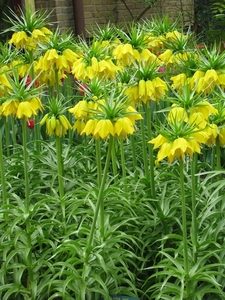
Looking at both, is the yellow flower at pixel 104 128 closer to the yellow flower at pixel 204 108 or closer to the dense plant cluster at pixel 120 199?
the dense plant cluster at pixel 120 199

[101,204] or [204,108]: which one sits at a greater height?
[204,108]

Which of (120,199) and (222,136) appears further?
(120,199)

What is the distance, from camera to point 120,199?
306cm

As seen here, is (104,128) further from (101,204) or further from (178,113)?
(101,204)

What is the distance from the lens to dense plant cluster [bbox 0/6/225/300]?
8.50 feet

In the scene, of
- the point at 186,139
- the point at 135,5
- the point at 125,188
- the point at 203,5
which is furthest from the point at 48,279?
the point at 203,5

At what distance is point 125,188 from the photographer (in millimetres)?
3223

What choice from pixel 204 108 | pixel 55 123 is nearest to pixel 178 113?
pixel 204 108

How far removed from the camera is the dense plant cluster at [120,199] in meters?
2.59

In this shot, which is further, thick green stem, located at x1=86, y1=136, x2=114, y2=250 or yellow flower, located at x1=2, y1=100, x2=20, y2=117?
yellow flower, located at x1=2, y1=100, x2=20, y2=117

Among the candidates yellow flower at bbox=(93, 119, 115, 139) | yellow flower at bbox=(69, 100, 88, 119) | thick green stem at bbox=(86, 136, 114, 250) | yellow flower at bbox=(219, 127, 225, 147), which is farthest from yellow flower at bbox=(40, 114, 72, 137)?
yellow flower at bbox=(219, 127, 225, 147)

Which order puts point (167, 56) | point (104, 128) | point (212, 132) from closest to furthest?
point (104, 128), point (212, 132), point (167, 56)

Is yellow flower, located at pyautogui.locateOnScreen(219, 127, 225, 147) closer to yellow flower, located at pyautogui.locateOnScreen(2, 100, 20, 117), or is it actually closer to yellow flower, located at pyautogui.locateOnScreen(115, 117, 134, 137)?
yellow flower, located at pyautogui.locateOnScreen(115, 117, 134, 137)

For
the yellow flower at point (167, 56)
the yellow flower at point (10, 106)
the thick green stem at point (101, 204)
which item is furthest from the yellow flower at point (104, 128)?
the yellow flower at point (167, 56)
